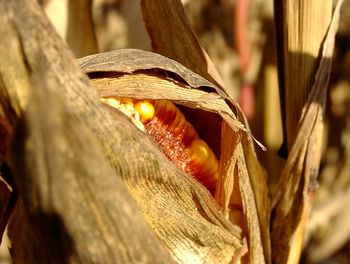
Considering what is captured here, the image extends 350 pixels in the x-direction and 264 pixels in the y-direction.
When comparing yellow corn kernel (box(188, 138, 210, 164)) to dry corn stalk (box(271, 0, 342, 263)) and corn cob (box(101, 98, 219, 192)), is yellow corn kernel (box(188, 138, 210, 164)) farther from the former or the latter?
dry corn stalk (box(271, 0, 342, 263))

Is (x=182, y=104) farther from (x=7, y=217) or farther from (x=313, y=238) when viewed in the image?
(x=313, y=238)

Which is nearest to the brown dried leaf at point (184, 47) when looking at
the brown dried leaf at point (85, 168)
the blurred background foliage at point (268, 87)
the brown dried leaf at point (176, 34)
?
the brown dried leaf at point (176, 34)

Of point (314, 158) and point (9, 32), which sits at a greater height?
point (9, 32)

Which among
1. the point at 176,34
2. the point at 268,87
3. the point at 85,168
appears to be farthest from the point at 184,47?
the point at 268,87

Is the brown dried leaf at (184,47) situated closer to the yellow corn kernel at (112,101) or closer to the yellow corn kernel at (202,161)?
the yellow corn kernel at (202,161)

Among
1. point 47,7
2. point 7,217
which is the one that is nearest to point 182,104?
point 7,217

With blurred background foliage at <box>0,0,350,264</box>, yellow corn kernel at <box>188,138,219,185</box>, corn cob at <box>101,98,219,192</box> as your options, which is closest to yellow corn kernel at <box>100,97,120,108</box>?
corn cob at <box>101,98,219,192</box>

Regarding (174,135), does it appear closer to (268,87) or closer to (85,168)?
(85,168)
